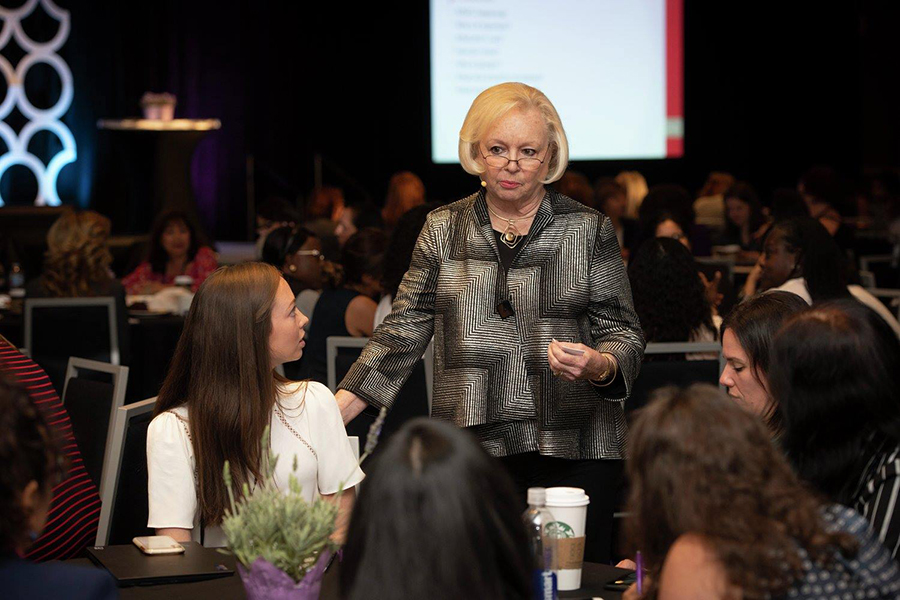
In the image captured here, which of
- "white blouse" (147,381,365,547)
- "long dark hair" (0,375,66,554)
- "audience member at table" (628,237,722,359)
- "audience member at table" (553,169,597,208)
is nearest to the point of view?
"long dark hair" (0,375,66,554)

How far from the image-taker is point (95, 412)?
10.8 feet

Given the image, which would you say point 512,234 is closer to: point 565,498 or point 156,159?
point 565,498

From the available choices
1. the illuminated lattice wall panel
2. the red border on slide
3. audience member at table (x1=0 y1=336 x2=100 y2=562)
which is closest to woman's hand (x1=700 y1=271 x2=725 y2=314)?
audience member at table (x1=0 y1=336 x2=100 y2=562)

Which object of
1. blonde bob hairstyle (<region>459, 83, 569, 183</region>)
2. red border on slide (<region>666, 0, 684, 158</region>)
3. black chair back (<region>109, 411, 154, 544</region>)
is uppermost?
red border on slide (<region>666, 0, 684, 158</region>)

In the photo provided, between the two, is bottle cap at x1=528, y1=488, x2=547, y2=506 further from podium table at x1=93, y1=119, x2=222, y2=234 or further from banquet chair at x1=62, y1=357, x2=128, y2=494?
podium table at x1=93, y1=119, x2=222, y2=234

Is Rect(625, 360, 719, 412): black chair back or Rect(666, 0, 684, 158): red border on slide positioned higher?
Rect(666, 0, 684, 158): red border on slide

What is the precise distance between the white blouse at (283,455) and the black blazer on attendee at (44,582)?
746 millimetres

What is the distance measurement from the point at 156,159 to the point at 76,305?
542 cm

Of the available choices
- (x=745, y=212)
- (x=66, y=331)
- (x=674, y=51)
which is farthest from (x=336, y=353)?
(x=674, y=51)

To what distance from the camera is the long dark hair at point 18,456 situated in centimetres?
137

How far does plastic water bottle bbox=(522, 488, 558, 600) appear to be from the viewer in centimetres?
171

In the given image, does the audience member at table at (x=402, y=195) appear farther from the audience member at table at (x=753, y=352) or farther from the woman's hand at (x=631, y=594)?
the woman's hand at (x=631, y=594)

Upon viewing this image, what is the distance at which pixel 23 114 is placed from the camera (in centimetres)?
1132

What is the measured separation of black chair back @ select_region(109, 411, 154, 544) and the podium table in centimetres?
754
